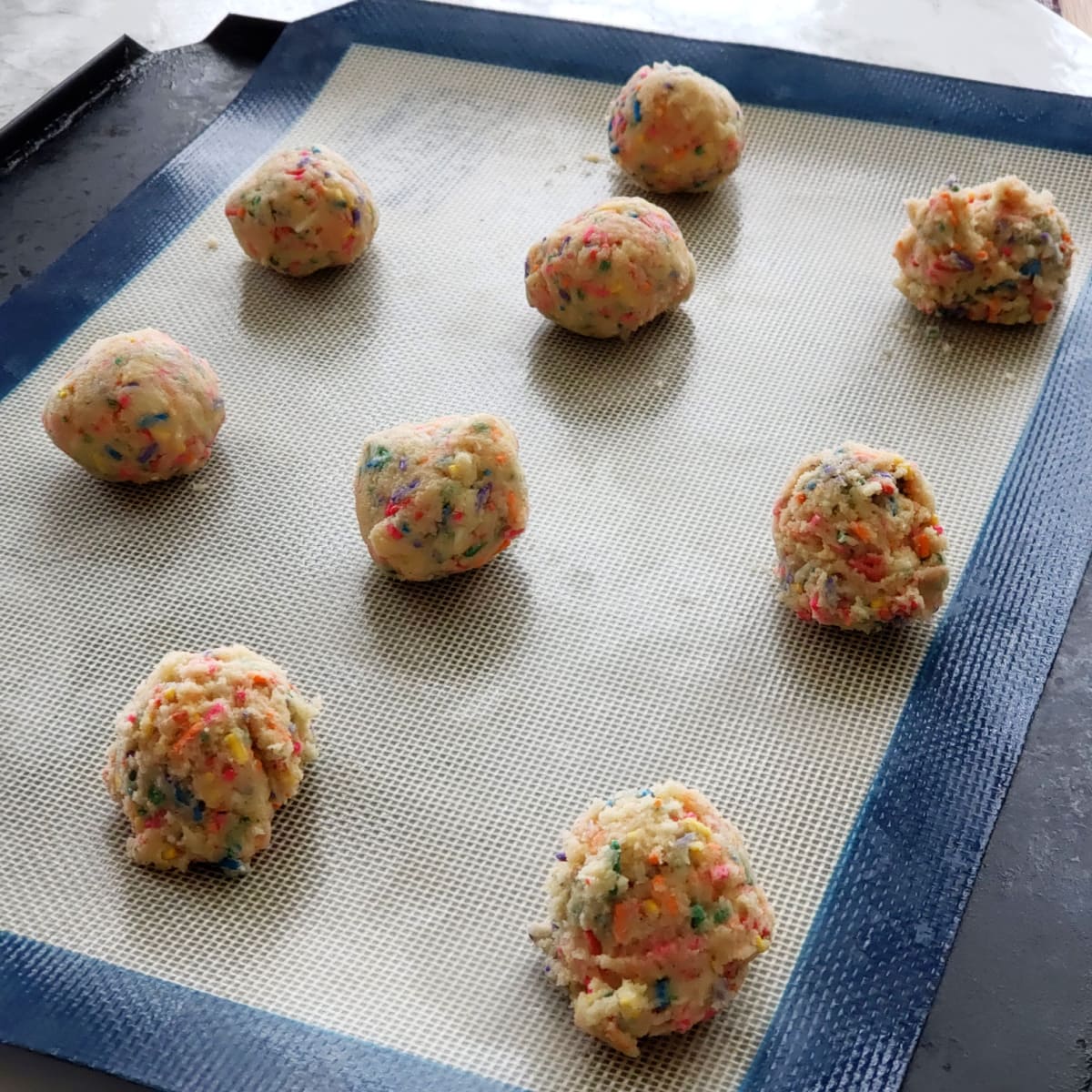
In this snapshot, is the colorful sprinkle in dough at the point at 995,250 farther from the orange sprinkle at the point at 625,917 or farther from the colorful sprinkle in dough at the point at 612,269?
the orange sprinkle at the point at 625,917

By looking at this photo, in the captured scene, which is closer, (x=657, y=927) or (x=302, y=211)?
(x=657, y=927)

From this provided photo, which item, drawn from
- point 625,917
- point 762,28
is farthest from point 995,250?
point 625,917

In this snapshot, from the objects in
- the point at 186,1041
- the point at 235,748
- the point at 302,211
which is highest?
the point at 302,211

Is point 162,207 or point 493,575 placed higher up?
point 162,207

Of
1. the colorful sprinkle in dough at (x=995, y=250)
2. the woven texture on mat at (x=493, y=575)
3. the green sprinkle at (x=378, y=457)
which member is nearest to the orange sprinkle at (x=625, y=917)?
the woven texture on mat at (x=493, y=575)

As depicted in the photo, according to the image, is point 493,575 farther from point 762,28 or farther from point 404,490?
point 762,28

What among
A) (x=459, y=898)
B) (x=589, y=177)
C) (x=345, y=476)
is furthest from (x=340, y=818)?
(x=589, y=177)
